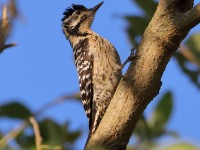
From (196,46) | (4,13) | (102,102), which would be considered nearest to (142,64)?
(196,46)

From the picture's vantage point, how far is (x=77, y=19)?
5.06 metres

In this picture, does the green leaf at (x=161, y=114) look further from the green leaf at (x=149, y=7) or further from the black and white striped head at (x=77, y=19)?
the black and white striped head at (x=77, y=19)

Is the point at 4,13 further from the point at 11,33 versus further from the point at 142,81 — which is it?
the point at 142,81

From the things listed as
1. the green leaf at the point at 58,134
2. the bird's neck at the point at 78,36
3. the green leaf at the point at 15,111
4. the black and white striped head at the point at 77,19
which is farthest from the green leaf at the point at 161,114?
the black and white striped head at the point at 77,19

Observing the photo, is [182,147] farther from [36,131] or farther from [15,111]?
[15,111]

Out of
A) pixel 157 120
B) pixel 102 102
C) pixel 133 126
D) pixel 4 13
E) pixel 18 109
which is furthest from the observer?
pixel 102 102

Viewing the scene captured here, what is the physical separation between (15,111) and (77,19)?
3392 mm

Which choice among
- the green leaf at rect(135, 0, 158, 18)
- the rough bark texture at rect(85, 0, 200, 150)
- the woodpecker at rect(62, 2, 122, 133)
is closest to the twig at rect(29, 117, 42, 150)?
the rough bark texture at rect(85, 0, 200, 150)

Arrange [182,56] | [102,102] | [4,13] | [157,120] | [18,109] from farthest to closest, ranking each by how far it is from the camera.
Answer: [102,102] < [182,56] < [157,120] < [18,109] < [4,13]

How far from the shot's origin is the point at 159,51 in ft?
7.80

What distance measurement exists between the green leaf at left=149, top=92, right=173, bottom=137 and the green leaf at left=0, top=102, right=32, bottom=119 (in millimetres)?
543

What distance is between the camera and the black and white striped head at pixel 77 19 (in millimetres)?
5023

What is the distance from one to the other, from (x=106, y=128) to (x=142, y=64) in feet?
1.37

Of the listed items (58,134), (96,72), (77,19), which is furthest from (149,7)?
(77,19)
